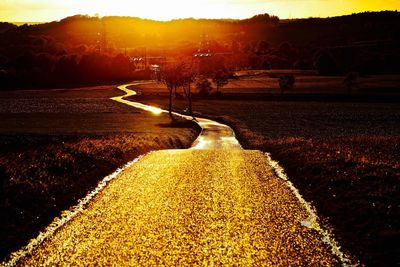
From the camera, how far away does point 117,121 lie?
240 feet

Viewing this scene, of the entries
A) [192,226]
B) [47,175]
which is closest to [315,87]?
[47,175]

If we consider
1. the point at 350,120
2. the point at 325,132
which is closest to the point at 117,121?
the point at 325,132

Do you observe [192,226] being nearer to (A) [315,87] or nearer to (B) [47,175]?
(B) [47,175]

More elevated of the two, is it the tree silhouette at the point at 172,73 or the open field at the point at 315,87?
the tree silhouette at the point at 172,73

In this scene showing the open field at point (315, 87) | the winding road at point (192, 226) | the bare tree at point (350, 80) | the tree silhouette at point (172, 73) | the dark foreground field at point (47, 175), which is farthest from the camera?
the open field at point (315, 87)

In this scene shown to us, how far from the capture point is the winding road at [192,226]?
14.1 meters

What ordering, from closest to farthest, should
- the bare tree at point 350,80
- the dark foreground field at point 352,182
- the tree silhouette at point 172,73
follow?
the dark foreground field at point 352,182
the tree silhouette at point 172,73
the bare tree at point 350,80

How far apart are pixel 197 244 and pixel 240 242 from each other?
1363 mm

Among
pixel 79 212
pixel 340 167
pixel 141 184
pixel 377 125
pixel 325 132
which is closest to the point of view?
pixel 79 212

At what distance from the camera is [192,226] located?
1692 cm

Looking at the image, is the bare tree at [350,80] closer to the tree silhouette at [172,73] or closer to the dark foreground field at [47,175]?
the tree silhouette at [172,73]

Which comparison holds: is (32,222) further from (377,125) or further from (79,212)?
(377,125)

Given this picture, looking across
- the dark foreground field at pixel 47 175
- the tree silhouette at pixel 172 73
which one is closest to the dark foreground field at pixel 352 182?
the dark foreground field at pixel 47 175

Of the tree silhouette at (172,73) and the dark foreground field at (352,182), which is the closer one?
the dark foreground field at (352,182)
